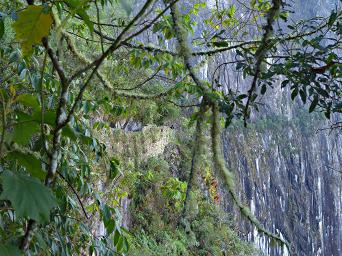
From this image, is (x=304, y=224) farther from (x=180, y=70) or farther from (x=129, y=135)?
(x=180, y=70)

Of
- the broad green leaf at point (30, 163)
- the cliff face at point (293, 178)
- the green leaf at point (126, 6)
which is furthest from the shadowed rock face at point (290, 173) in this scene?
the green leaf at point (126, 6)

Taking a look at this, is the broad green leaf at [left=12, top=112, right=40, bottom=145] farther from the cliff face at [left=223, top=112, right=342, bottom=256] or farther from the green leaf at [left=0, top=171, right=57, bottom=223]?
the cliff face at [left=223, top=112, right=342, bottom=256]

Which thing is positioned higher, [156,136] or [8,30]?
[8,30]

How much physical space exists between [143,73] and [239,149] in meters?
6.05

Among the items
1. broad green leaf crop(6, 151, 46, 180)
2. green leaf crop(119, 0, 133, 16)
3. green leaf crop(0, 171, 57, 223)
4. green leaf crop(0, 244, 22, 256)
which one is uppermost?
green leaf crop(119, 0, 133, 16)

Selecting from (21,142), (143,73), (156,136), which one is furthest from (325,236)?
(21,142)

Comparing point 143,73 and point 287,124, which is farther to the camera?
point 287,124

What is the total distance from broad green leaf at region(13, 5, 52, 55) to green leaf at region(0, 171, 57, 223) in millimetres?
118

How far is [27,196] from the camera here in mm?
359

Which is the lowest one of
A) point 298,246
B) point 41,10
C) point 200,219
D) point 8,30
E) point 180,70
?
point 298,246

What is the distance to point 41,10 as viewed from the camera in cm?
38

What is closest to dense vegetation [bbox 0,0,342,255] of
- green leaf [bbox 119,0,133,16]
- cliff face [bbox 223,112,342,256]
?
green leaf [bbox 119,0,133,16]

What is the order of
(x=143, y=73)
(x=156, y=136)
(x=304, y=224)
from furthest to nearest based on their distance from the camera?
(x=304, y=224) → (x=156, y=136) → (x=143, y=73)

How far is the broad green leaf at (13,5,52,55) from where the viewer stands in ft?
1.25
